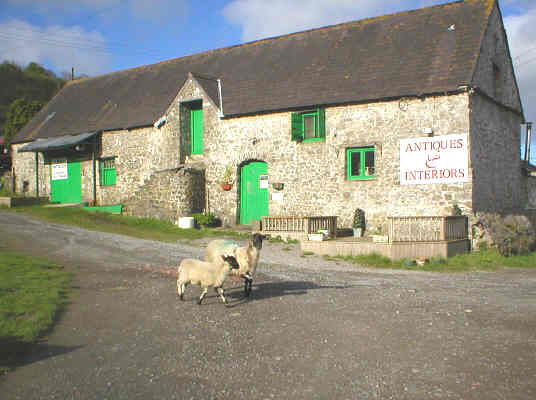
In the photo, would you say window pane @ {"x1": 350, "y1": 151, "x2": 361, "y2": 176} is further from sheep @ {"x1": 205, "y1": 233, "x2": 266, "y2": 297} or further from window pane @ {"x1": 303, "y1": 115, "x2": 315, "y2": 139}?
sheep @ {"x1": 205, "y1": 233, "x2": 266, "y2": 297}

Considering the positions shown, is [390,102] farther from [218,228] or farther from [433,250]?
[218,228]

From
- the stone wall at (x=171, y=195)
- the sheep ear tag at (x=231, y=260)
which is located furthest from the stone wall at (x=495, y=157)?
the sheep ear tag at (x=231, y=260)

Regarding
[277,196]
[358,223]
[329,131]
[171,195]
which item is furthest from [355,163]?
[171,195]

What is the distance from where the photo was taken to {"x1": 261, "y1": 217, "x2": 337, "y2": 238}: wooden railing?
56.6 ft

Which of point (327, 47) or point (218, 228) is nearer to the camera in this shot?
point (218, 228)

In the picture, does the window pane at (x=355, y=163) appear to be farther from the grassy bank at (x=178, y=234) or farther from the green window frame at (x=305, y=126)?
the grassy bank at (x=178, y=234)

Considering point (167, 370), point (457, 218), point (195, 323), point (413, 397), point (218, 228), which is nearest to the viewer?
point (413, 397)

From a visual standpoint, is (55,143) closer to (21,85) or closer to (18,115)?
(18,115)

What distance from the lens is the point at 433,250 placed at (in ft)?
46.2

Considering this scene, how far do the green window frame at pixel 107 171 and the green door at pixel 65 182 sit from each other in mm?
1640

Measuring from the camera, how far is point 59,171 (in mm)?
27641

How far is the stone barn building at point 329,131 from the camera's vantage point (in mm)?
17172

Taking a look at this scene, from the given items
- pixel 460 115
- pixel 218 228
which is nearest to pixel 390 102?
pixel 460 115

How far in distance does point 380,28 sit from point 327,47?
8.06 feet
